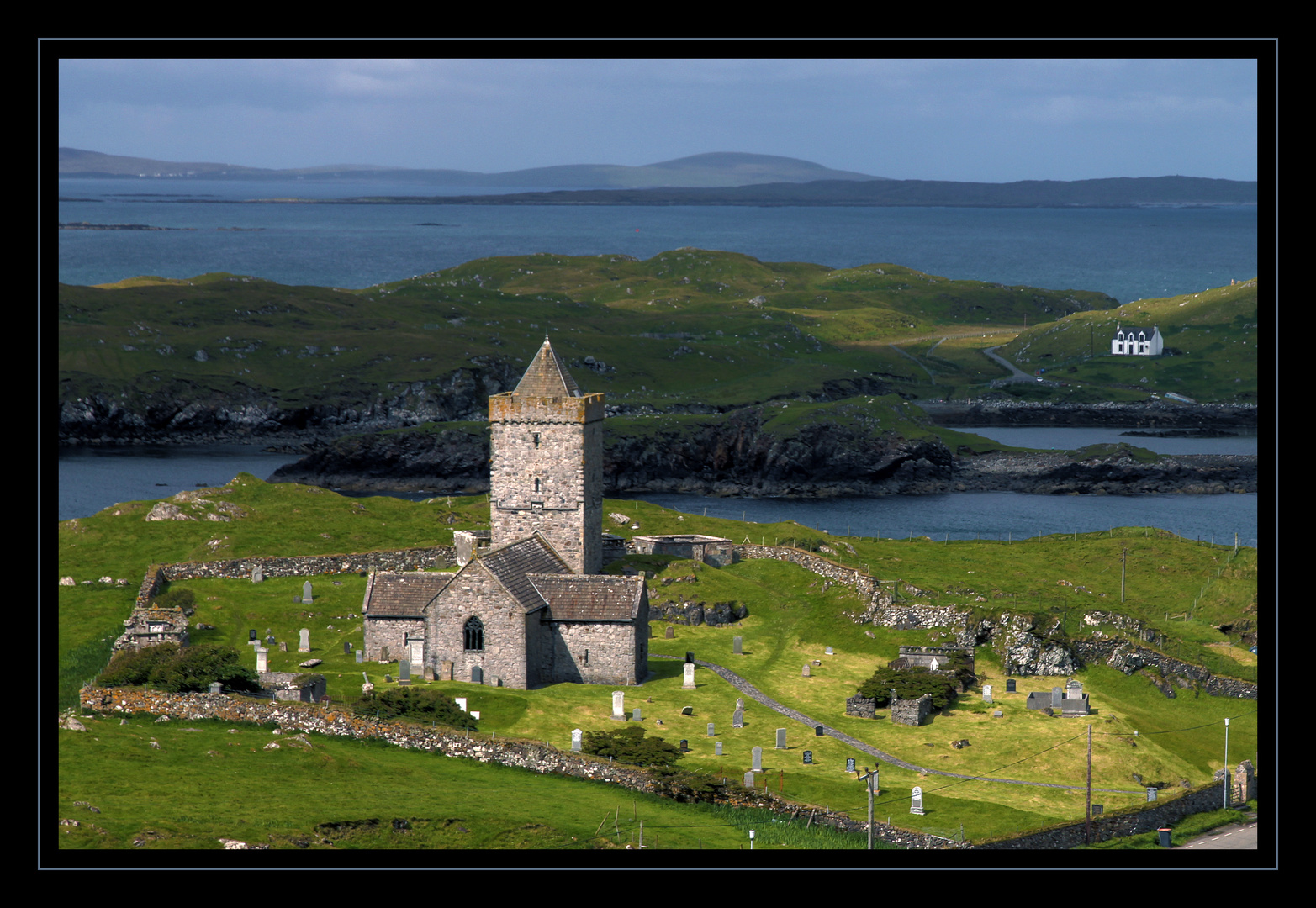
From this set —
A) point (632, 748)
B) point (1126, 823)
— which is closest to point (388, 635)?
point (632, 748)

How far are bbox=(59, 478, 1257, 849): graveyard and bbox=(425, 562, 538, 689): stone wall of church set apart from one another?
97cm

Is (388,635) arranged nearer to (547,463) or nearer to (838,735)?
(547,463)

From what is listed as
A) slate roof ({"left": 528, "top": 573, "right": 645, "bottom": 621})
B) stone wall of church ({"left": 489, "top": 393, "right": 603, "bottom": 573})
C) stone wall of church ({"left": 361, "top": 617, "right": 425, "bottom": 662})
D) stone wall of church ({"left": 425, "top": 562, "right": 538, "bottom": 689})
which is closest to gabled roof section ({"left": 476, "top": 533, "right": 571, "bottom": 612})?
stone wall of church ({"left": 425, "top": 562, "right": 538, "bottom": 689})

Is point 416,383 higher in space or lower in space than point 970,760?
higher

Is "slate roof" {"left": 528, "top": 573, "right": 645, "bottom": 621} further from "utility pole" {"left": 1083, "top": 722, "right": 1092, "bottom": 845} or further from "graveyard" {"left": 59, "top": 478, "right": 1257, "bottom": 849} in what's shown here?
"utility pole" {"left": 1083, "top": 722, "right": 1092, "bottom": 845}

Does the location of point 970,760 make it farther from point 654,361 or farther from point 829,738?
point 654,361

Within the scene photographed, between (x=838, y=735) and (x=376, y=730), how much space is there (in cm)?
1513

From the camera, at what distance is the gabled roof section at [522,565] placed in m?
53.2

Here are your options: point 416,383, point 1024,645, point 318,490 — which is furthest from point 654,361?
point 1024,645

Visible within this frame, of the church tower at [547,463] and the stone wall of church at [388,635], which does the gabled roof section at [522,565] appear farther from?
the stone wall of church at [388,635]

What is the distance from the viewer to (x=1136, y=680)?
183 feet
